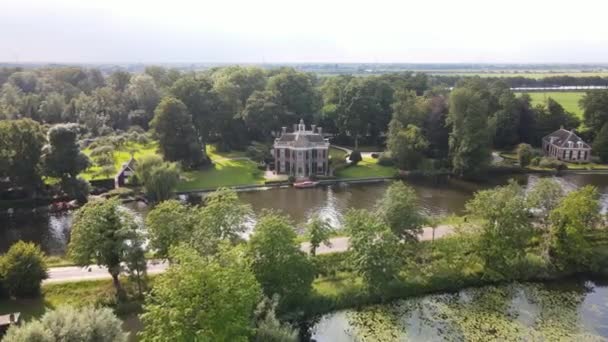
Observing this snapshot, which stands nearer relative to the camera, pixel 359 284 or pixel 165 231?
pixel 165 231

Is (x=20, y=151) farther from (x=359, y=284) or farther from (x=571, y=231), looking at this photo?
(x=571, y=231)

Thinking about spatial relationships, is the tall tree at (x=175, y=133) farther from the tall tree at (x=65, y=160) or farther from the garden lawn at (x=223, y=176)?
the tall tree at (x=65, y=160)

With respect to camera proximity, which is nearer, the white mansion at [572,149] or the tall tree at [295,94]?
the white mansion at [572,149]

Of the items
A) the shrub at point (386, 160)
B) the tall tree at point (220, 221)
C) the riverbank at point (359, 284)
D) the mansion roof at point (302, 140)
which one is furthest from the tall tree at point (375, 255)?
the shrub at point (386, 160)

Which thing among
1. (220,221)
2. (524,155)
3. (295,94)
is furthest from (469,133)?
(220,221)

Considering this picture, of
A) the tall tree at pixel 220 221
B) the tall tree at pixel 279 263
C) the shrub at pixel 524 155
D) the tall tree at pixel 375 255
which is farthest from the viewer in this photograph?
the shrub at pixel 524 155
